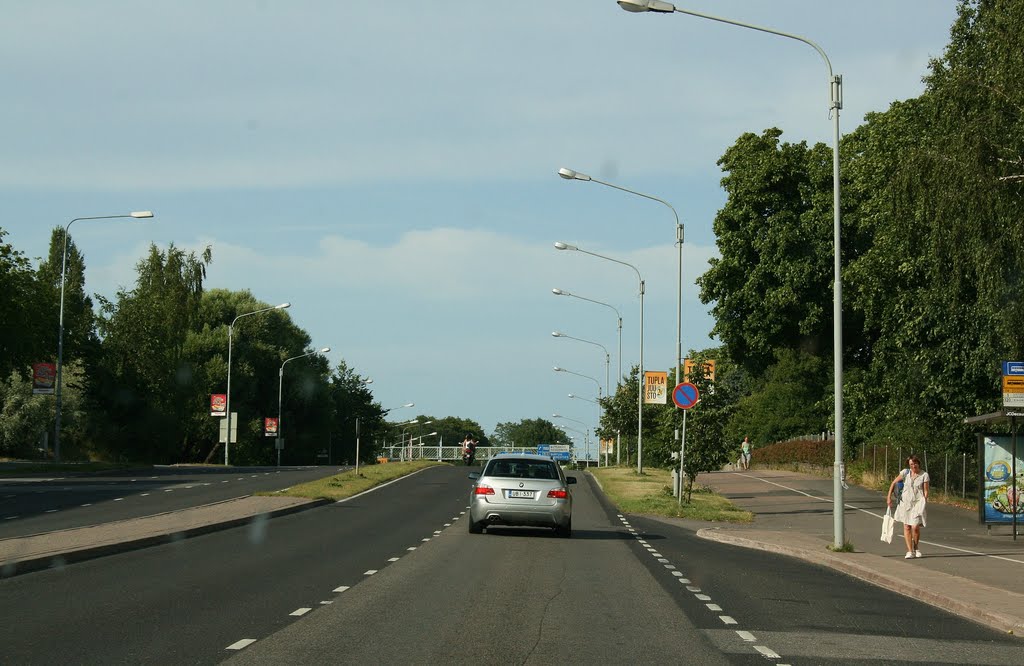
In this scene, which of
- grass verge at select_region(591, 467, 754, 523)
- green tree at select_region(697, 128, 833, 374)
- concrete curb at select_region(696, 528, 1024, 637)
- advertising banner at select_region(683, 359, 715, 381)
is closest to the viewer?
concrete curb at select_region(696, 528, 1024, 637)

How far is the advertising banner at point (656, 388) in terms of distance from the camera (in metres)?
43.6

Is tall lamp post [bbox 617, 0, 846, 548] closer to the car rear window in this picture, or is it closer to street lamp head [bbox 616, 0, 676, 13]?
street lamp head [bbox 616, 0, 676, 13]

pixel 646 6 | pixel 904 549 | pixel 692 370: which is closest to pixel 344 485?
pixel 692 370

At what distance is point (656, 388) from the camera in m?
45.3

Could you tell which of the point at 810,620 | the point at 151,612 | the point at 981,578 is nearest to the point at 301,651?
the point at 151,612

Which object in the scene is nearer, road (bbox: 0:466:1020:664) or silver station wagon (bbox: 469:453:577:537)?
road (bbox: 0:466:1020:664)

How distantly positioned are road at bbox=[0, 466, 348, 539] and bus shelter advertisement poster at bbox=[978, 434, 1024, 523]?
18.7 metres

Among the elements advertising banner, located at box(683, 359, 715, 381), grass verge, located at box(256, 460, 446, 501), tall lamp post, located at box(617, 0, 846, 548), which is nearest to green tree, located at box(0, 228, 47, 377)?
grass verge, located at box(256, 460, 446, 501)

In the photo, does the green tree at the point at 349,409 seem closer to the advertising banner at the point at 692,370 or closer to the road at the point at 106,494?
the road at the point at 106,494

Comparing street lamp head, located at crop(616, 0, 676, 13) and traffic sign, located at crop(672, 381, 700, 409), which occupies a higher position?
street lamp head, located at crop(616, 0, 676, 13)

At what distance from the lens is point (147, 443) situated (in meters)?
90.6

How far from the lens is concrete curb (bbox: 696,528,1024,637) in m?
13.0

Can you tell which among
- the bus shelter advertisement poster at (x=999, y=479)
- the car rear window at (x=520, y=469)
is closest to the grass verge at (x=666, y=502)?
the bus shelter advertisement poster at (x=999, y=479)

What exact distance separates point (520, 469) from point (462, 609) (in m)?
11.9
